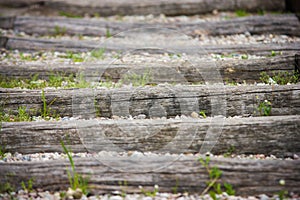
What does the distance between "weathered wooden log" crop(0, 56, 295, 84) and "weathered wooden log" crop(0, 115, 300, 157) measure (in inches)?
33.7

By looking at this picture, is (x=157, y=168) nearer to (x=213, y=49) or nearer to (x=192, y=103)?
(x=192, y=103)

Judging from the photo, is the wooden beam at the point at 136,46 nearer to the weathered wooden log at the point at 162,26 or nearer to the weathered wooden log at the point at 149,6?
the weathered wooden log at the point at 162,26

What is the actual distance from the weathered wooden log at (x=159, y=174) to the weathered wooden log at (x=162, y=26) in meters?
2.35

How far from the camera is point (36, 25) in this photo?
15.6 ft

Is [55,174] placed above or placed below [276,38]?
below

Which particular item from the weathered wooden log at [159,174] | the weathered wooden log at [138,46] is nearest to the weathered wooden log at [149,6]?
the weathered wooden log at [138,46]

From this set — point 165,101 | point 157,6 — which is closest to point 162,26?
point 157,6

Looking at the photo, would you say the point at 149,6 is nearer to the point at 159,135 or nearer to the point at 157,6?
the point at 157,6

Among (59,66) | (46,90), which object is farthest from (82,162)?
(59,66)

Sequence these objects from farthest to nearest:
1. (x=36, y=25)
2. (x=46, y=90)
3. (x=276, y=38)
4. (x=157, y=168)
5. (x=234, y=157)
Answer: (x=36, y=25), (x=276, y=38), (x=46, y=90), (x=234, y=157), (x=157, y=168)

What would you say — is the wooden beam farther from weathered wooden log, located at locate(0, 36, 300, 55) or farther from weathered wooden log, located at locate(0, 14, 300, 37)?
weathered wooden log, located at locate(0, 14, 300, 37)

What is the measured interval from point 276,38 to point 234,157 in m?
2.15

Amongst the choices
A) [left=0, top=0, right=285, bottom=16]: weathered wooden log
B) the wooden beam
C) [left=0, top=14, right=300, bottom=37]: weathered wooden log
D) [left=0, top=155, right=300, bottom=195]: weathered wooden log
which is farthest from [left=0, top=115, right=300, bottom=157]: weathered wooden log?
[left=0, top=0, right=285, bottom=16]: weathered wooden log

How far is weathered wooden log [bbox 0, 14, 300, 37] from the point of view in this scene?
443cm
